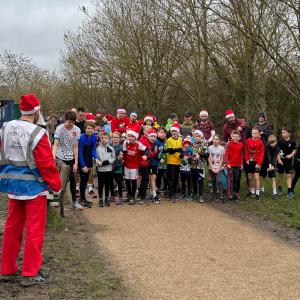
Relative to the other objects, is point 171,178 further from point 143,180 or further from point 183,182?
point 143,180

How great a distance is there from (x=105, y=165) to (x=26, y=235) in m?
4.92

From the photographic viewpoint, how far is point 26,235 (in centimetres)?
478

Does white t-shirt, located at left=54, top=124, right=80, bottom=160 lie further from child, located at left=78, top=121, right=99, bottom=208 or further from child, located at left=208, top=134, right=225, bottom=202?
child, located at left=208, top=134, right=225, bottom=202

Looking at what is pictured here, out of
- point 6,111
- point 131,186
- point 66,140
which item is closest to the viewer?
point 66,140

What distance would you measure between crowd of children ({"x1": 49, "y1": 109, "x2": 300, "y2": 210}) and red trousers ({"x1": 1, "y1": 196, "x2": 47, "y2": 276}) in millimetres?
4061

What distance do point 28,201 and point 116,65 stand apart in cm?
1599

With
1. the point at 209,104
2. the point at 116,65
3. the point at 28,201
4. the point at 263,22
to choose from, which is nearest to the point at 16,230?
the point at 28,201

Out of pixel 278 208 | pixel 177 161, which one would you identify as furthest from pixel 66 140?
pixel 278 208

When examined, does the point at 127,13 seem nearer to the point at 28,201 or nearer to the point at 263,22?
the point at 263,22

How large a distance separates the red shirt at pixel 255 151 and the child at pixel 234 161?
0.48 ft

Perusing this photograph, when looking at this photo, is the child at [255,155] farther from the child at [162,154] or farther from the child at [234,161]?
the child at [162,154]

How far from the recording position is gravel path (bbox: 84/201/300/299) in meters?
4.91

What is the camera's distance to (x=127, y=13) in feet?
64.1

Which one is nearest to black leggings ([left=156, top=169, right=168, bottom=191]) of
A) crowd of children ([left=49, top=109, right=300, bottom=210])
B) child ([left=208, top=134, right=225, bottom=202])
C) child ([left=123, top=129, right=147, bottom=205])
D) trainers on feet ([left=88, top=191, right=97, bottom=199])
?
crowd of children ([left=49, top=109, right=300, bottom=210])
